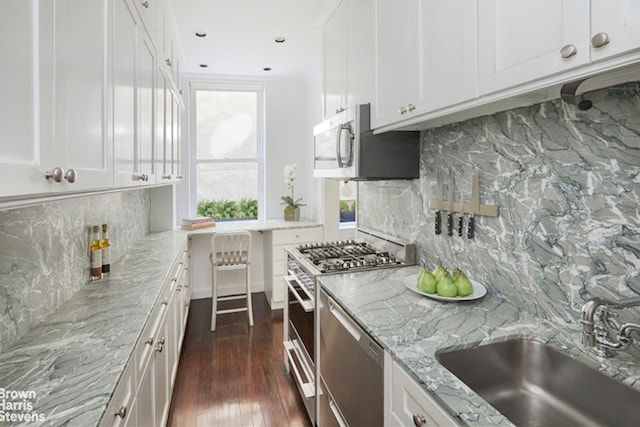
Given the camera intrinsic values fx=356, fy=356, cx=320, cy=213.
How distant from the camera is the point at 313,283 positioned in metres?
1.96

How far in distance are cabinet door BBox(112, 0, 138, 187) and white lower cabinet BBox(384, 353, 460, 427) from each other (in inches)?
48.8

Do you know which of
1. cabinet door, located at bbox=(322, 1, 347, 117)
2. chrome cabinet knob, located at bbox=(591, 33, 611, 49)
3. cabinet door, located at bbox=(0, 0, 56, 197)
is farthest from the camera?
cabinet door, located at bbox=(322, 1, 347, 117)

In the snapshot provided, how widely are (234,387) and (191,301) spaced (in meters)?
2.03

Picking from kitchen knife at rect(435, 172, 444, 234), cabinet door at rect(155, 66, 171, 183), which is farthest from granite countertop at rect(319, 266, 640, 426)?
cabinet door at rect(155, 66, 171, 183)

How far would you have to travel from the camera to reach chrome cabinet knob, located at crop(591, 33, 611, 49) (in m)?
0.78

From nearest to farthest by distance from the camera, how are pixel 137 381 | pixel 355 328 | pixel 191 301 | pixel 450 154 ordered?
1. pixel 137 381
2. pixel 355 328
3. pixel 450 154
4. pixel 191 301

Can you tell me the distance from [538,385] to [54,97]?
1637 mm

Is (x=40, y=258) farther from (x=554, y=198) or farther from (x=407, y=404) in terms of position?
(x=554, y=198)

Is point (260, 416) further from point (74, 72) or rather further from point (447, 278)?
point (74, 72)

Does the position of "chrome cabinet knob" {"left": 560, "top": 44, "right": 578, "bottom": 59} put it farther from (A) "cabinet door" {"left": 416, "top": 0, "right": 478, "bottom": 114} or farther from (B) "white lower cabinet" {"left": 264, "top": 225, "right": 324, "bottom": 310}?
(B) "white lower cabinet" {"left": 264, "top": 225, "right": 324, "bottom": 310}

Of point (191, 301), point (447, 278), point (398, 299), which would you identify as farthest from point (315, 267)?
point (191, 301)

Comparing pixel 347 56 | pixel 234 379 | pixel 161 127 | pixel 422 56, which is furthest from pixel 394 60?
pixel 234 379

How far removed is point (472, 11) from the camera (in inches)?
46.4

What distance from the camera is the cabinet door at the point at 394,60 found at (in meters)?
1.55
